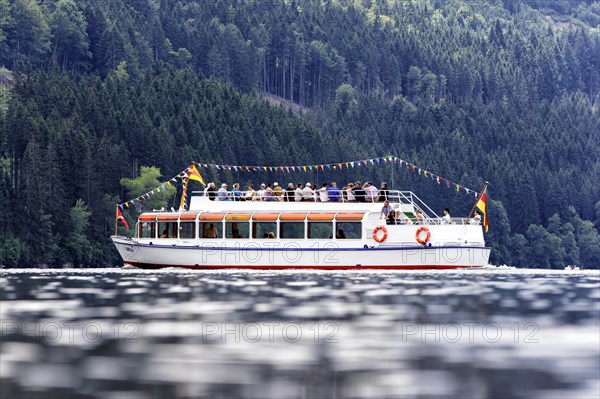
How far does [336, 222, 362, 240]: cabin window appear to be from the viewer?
3113 inches

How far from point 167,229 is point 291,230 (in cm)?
797

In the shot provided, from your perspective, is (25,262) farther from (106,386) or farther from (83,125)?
(106,386)

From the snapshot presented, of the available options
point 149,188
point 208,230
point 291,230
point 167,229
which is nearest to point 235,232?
point 208,230

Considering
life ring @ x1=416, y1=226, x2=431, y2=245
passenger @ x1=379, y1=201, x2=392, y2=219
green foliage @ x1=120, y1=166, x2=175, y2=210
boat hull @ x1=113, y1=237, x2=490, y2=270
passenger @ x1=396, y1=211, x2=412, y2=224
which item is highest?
green foliage @ x1=120, y1=166, x2=175, y2=210

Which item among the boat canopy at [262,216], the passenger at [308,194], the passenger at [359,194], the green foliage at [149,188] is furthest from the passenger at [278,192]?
the green foliage at [149,188]

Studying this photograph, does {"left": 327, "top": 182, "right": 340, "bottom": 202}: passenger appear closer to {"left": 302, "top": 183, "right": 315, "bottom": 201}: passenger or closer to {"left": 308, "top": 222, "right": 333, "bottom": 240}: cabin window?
{"left": 302, "top": 183, "right": 315, "bottom": 201}: passenger

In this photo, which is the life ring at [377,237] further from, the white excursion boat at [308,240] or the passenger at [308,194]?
the passenger at [308,194]

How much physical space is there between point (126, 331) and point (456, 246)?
137ft

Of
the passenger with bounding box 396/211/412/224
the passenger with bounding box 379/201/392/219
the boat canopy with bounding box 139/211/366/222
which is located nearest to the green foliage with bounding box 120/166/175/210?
the boat canopy with bounding box 139/211/366/222

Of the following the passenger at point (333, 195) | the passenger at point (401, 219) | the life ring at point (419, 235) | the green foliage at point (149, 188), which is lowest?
the life ring at point (419, 235)

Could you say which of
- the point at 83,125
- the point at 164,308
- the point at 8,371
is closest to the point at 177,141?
the point at 83,125

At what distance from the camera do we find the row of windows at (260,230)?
7944 centimetres

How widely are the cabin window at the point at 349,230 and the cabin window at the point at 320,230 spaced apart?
34.4 inches

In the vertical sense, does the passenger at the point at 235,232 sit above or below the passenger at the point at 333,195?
below
